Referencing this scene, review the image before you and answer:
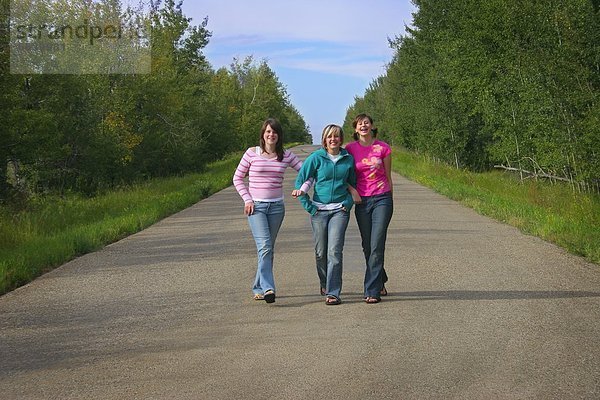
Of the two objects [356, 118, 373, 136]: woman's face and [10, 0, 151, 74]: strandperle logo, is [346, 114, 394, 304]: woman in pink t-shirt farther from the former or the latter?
[10, 0, 151, 74]: strandperle logo

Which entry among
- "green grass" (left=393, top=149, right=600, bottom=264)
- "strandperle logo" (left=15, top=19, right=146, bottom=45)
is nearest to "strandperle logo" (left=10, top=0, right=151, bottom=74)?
"strandperle logo" (left=15, top=19, right=146, bottom=45)

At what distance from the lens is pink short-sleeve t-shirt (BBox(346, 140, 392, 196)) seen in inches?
318

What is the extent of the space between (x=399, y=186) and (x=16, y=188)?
13223mm

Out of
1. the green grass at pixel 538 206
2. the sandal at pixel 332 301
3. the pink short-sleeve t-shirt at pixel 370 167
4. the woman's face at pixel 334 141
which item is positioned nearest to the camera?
the sandal at pixel 332 301

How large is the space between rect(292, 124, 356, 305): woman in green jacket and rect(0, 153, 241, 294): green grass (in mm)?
3894

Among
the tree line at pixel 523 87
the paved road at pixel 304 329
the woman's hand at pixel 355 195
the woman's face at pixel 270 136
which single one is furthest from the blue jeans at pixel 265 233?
the tree line at pixel 523 87

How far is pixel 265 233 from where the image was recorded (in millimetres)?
8258

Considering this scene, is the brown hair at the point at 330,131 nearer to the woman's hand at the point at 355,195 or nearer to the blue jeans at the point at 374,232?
Answer: the woman's hand at the point at 355,195

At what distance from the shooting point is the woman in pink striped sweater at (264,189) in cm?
814

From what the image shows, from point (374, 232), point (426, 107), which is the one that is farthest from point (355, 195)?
point (426, 107)

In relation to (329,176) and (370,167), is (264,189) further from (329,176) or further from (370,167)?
(370,167)

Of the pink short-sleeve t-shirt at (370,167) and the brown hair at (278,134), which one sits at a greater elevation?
the brown hair at (278,134)

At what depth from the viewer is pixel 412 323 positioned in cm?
695

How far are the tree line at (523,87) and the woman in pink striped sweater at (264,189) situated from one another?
32.8 feet
